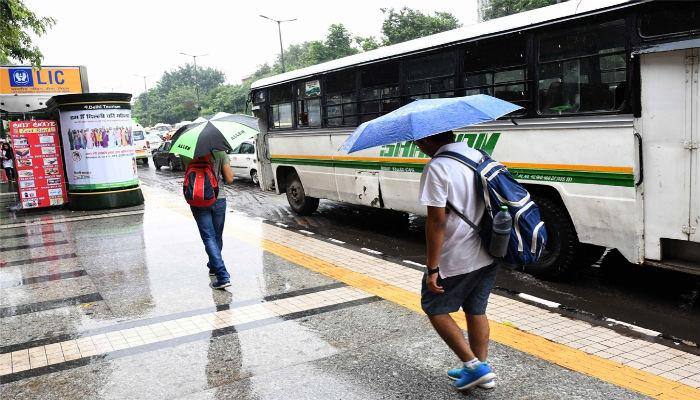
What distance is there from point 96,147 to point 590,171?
1052 cm

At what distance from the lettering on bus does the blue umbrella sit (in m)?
3.34

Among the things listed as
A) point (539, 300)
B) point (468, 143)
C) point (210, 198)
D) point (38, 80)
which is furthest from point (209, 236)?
point (38, 80)

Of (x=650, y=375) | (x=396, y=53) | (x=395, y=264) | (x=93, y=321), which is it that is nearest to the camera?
(x=650, y=375)

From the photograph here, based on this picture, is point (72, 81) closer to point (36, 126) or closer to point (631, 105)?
point (36, 126)

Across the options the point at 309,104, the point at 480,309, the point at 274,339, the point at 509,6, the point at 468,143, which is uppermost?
the point at 509,6

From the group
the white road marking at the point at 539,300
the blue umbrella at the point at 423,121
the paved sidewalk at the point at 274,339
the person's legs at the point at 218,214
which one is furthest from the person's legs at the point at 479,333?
the person's legs at the point at 218,214

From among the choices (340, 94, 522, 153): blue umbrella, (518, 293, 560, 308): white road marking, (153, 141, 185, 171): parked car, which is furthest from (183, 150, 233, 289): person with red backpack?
(153, 141, 185, 171): parked car

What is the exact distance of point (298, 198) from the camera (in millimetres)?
11625

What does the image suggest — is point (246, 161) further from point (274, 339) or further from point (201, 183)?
point (274, 339)

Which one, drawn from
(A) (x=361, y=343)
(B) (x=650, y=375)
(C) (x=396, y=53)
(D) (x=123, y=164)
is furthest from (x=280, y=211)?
(B) (x=650, y=375)

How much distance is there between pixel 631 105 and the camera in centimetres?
547

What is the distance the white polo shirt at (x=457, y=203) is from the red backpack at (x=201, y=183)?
327 cm

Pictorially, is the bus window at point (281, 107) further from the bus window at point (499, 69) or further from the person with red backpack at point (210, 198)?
the person with red backpack at point (210, 198)

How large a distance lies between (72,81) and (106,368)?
14485mm
